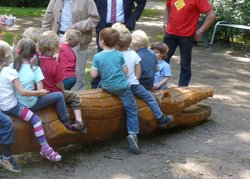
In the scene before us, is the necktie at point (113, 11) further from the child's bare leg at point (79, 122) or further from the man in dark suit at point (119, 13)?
the child's bare leg at point (79, 122)

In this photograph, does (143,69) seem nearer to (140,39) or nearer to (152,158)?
(140,39)

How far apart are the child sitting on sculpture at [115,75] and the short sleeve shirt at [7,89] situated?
0.97 metres

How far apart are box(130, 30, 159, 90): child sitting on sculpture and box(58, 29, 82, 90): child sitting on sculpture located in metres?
0.60

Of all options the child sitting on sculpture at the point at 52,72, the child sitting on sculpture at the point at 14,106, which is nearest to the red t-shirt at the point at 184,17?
the child sitting on sculpture at the point at 52,72

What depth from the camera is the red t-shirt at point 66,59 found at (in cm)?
491

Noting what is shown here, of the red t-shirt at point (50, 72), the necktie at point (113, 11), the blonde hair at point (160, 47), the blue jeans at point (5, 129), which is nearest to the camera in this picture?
the blue jeans at point (5, 129)

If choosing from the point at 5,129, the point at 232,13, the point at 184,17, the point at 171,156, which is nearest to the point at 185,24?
the point at 184,17

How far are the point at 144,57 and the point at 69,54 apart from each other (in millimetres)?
789

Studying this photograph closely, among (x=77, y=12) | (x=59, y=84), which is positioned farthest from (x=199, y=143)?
(x=77, y=12)

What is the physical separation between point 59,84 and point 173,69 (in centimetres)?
467

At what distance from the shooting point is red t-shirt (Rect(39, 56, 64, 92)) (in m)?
4.09

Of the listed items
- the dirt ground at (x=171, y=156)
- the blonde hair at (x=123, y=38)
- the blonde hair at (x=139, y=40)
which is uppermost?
the blonde hair at (x=123, y=38)

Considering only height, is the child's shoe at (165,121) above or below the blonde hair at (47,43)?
below

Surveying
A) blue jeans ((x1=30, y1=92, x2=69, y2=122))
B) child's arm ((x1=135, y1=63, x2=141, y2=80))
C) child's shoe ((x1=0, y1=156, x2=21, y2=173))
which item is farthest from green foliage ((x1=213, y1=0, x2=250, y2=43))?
child's shoe ((x1=0, y1=156, x2=21, y2=173))
